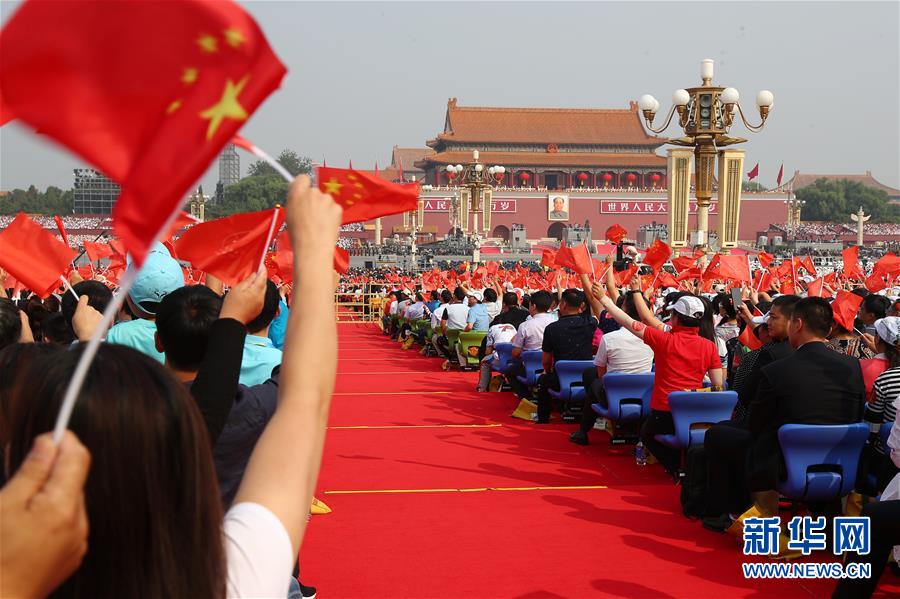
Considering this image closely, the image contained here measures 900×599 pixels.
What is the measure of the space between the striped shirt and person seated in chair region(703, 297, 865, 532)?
0.09m

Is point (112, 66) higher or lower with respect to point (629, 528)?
higher

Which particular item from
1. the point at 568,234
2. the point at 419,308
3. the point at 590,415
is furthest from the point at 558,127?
the point at 590,415

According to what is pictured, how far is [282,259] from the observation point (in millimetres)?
3828

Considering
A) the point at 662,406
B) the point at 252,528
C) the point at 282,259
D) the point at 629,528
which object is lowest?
the point at 629,528

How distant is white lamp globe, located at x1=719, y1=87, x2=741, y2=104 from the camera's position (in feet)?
42.8

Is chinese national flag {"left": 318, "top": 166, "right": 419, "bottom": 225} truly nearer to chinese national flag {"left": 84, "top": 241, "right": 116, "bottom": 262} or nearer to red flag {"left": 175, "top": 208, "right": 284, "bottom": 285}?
red flag {"left": 175, "top": 208, "right": 284, "bottom": 285}

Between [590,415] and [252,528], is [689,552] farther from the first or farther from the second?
[252,528]

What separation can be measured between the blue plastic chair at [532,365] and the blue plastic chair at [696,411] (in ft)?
10.8

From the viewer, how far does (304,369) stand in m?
1.40

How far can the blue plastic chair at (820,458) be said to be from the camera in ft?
13.6

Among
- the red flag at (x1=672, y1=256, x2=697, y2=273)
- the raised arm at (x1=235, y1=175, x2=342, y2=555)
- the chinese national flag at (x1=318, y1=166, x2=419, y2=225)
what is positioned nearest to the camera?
the raised arm at (x1=235, y1=175, x2=342, y2=555)

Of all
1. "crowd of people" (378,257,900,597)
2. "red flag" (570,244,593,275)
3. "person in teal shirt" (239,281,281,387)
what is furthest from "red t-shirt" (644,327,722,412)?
"person in teal shirt" (239,281,281,387)

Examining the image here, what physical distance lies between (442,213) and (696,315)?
57535 millimetres

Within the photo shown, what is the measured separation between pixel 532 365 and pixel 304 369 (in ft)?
24.4
